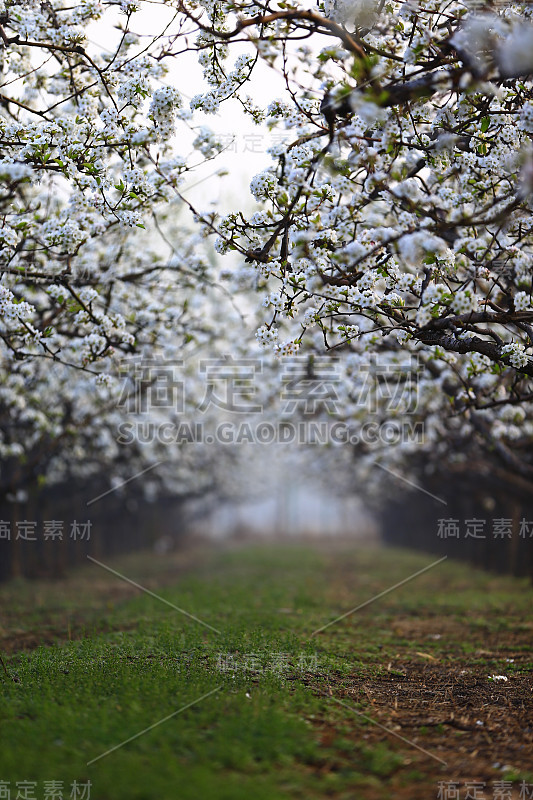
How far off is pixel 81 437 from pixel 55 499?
6962 mm

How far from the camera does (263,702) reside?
6.72 metres

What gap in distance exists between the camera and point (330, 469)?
1487 inches

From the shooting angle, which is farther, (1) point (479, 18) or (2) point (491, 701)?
(2) point (491, 701)

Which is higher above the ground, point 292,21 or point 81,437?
point 292,21

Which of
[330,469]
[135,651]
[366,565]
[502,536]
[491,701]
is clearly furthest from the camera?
[330,469]

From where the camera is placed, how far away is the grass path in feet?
17.4

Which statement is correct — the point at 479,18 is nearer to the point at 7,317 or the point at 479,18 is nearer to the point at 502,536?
the point at 7,317

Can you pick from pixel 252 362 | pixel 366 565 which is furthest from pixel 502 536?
pixel 252 362

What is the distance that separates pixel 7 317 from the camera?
924cm

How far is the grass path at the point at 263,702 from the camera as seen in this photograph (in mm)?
5300

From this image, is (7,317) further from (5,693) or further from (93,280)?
(5,693)

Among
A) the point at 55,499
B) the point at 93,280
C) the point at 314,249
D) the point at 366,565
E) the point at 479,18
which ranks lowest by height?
the point at 366,565

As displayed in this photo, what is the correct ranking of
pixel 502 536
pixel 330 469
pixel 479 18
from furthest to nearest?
1. pixel 330 469
2. pixel 502 536
3. pixel 479 18

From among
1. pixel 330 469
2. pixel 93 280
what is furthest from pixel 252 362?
pixel 330 469
